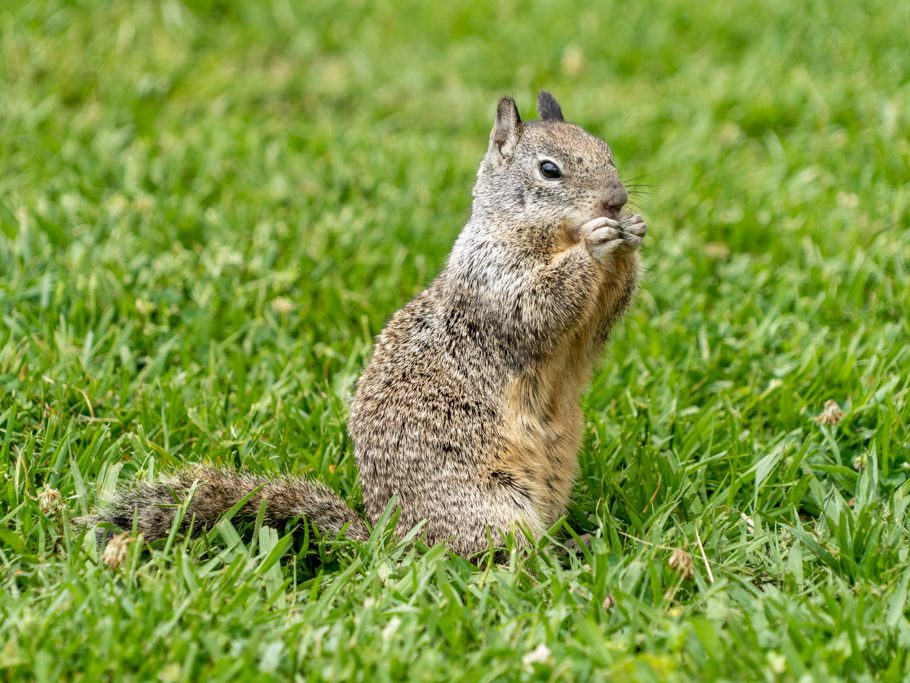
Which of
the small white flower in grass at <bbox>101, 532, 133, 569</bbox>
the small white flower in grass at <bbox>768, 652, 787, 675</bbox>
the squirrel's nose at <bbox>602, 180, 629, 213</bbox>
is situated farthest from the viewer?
the squirrel's nose at <bbox>602, 180, 629, 213</bbox>

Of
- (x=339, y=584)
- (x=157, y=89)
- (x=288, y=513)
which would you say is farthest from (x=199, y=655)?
(x=157, y=89)

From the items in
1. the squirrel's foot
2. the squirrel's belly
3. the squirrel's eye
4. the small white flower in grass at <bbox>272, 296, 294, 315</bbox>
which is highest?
the squirrel's eye

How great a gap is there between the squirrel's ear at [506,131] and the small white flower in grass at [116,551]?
6.36 feet

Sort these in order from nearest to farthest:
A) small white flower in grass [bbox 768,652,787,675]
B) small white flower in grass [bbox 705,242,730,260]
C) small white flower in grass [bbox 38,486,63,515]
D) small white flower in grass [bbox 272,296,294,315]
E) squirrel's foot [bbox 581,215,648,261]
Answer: small white flower in grass [bbox 768,652,787,675], small white flower in grass [bbox 38,486,63,515], squirrel's foot [bbox 581,215,648,261], small white flower in grass [bbox 272,296,294,315], small white flower in grass [bbox 705,242,730,260]

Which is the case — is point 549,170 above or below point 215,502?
above

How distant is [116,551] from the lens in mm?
3275

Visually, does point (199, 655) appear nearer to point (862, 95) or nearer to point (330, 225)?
point (330, 225)

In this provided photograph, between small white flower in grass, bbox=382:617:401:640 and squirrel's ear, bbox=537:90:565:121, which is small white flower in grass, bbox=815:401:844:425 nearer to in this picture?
squirrel's ear, bbox=537:90:565:121

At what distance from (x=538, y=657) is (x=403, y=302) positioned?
2745 millimetres

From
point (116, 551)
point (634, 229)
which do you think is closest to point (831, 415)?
point (634, 229)

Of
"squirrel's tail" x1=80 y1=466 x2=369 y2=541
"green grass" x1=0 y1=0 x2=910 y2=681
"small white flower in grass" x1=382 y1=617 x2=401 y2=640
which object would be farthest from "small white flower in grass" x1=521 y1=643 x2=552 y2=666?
"squirrel's tail" x1=80 y1=466 x2=369 y2=541

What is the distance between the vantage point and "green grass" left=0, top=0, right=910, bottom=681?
3.07 metres

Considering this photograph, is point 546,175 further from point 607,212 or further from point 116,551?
point 116,551

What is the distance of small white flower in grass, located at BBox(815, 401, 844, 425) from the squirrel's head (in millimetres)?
1119
